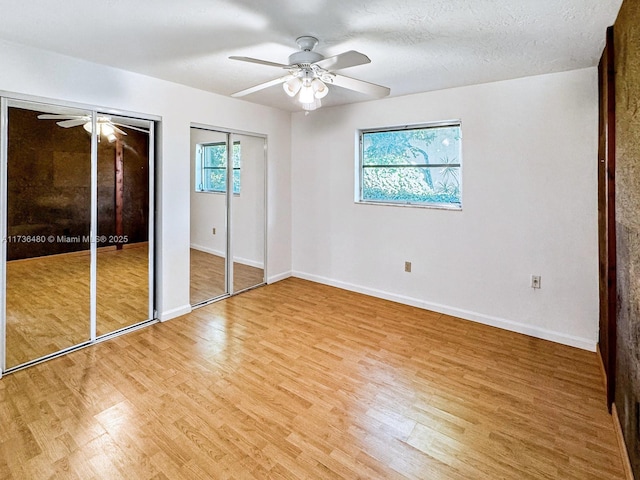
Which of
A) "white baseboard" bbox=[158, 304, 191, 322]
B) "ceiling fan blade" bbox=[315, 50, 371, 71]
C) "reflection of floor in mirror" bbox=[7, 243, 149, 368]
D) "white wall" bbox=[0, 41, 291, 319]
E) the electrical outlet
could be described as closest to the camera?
"ceiling fan blade" bbox=[315, 50, 371, 71]

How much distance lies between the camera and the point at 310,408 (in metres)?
2.12

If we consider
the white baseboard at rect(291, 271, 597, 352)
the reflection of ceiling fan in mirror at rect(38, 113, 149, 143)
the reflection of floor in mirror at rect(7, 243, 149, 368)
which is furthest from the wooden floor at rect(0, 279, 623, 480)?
the reflection of ceiling fan in mirror at rect(38, 113, 149, 143)

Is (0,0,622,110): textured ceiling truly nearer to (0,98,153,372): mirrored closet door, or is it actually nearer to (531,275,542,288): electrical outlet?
(0,98,153,372): mirrored closet door

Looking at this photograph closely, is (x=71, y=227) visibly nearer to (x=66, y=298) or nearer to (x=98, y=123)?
(x=66, y=298)

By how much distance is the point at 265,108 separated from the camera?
14.4ft

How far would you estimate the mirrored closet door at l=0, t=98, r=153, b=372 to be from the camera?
8.34ft

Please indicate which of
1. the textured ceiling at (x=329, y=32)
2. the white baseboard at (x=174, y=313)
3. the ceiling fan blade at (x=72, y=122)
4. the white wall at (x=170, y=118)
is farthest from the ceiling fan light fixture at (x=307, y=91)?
the white baseboard at (x=174, y=313)

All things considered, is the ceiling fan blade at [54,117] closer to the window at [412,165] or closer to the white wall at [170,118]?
the white wall at [170,118]

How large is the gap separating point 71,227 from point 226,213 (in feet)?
5.19

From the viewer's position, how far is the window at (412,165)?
3.63 meters

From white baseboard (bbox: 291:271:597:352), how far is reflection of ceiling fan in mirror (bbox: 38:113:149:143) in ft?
9.51

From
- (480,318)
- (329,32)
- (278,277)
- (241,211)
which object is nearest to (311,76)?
(329,32)

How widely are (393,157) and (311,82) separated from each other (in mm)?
1949

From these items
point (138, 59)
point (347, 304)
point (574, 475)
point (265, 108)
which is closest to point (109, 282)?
point (138, 59)
